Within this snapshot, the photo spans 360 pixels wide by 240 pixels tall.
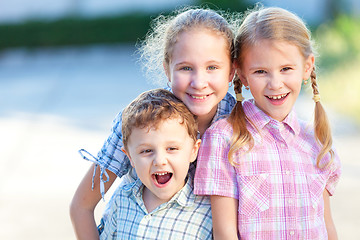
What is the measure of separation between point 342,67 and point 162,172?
6.10m

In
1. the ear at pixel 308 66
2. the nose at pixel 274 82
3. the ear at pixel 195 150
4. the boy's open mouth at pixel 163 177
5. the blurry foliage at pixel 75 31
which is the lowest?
the boy's open mouth at pixel 163 177

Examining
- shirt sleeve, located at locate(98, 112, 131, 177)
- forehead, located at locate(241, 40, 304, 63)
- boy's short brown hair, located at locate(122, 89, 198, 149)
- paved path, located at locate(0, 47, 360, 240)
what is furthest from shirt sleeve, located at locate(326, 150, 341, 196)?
paved path, located at locate(0, 47, 360, 240)

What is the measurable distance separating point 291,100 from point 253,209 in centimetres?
46

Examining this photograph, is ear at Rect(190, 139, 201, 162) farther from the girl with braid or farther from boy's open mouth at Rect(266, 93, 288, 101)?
boy's open mouth at Rect(266, 93, 288, 101)

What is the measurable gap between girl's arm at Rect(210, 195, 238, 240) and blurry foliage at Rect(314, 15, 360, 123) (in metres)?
4.49

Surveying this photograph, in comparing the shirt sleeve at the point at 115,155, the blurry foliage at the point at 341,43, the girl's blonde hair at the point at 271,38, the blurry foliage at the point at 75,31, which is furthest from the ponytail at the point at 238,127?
the blurry foliage at the point at 75,31

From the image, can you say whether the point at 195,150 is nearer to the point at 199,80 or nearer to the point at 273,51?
the point at 199,80

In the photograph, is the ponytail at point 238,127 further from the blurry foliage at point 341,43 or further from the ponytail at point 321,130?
the blurry foliage at point 341,43

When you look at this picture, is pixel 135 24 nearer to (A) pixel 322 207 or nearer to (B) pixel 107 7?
(B) pixel 107 7

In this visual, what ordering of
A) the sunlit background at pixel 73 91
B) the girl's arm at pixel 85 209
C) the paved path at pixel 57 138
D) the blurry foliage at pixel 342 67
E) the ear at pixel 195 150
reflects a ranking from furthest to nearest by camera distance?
the blurry foliage at pixel 342 67, the sunlit background at pixel 73 91, the paved path at pixel 57 138, the girl's arm at pixel 85 209, the ear at pixel 195 150

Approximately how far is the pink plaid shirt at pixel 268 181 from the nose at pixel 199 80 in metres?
0.17

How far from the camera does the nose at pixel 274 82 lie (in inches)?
89.8

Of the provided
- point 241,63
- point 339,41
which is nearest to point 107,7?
point 339,41

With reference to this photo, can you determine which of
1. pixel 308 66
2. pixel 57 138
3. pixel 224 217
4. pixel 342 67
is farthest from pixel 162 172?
pixel 342 67
